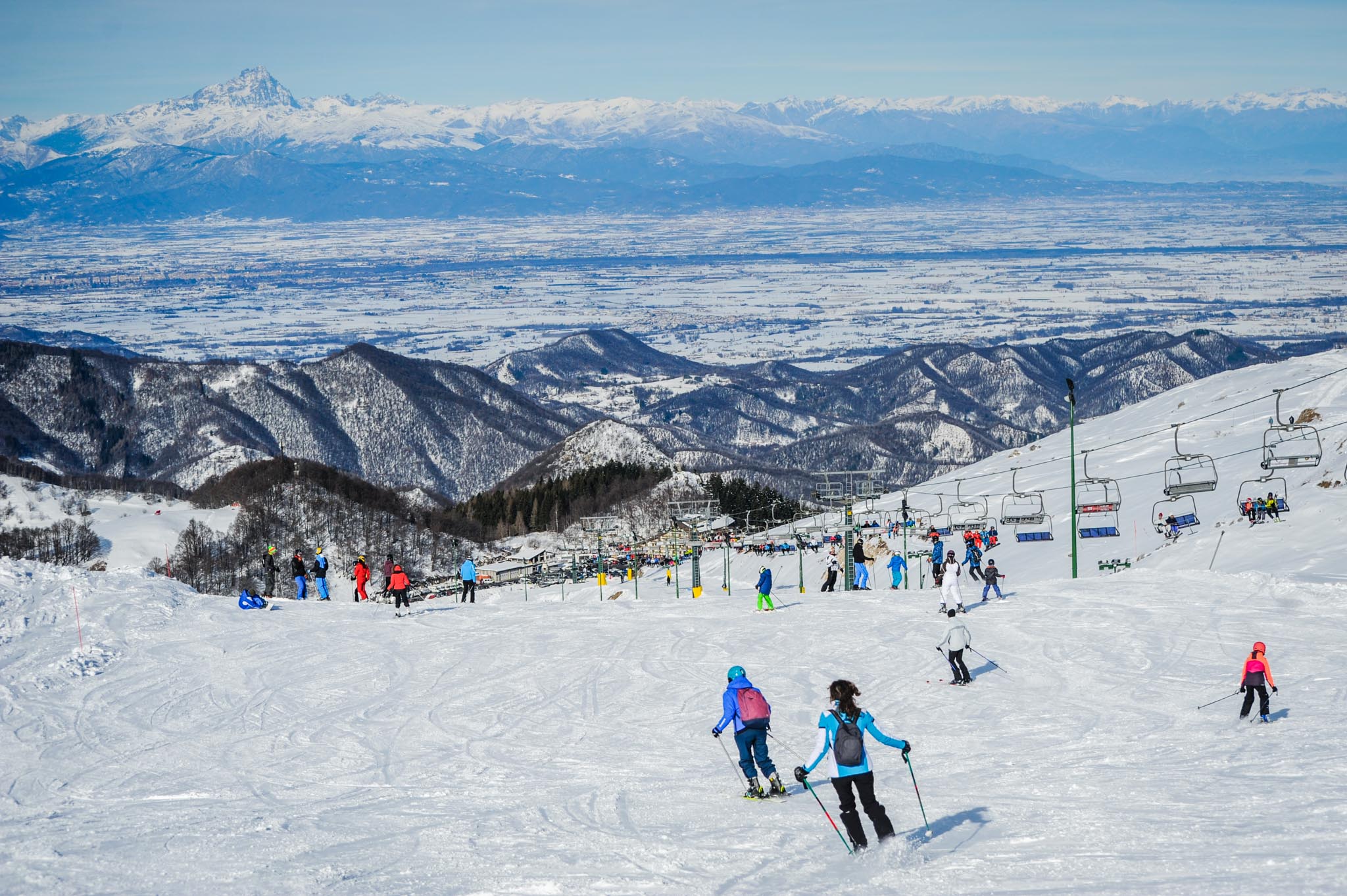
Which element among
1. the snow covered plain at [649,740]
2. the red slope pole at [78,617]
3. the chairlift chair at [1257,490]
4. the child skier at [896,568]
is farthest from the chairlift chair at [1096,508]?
the red slope pole at [78,617]

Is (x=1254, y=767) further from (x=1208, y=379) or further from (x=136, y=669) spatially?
(x=1208, y=379)

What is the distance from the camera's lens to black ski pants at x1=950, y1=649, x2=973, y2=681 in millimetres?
22266

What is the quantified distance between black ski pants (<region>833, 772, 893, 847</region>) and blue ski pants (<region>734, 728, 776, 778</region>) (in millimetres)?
2107

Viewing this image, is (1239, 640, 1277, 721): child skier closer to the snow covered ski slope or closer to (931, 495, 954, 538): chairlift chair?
the snow covered ski slope

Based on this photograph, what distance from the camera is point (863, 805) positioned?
43.0 feet

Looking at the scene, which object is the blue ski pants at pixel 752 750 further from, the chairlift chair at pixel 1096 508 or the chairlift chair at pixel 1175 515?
the chairlift chair at pixel 1175 515

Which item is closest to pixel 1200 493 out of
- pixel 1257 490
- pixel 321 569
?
pixel 1257 490

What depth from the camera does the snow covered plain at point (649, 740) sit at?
13320 millimetres

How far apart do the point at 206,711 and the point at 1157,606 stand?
1855cm

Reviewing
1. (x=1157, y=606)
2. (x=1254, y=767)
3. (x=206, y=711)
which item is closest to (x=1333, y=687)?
(x=1254, y=767)

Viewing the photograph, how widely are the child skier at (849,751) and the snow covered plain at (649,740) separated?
466 mm

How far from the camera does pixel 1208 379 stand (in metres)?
109

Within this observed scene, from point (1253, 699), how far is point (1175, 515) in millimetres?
28538

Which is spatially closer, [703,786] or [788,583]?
[703,786]
